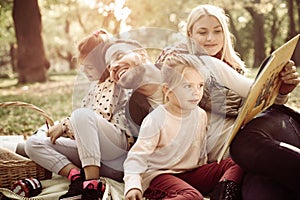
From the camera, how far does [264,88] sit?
1879 millimetres

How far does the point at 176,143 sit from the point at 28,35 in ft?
27.1

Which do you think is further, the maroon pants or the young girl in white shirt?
the young girl in white shirt

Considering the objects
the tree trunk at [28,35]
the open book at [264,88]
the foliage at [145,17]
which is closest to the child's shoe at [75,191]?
the open book at [264,88]

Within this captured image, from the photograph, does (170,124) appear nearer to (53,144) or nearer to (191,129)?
(191,129)

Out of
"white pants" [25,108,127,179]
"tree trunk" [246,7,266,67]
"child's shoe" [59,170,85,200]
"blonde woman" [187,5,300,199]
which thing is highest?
"blonde woman" [187,5,300,199]

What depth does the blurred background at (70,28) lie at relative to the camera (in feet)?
22.1

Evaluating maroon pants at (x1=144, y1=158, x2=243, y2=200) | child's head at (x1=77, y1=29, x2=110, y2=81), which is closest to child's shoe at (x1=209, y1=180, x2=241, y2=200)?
maroon pants at (x1=144, y1=158, x2=243, y2=200)

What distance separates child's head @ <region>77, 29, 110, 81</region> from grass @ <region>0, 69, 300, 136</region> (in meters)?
2.23

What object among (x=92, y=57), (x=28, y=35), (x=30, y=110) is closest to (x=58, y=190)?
(x=92, y=57)

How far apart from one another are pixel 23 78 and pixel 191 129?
8.49 m

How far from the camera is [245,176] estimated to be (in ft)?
6.29

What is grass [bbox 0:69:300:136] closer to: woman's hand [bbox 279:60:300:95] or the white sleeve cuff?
the white sleeve cuff

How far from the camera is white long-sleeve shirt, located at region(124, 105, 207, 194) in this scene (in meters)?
2.04

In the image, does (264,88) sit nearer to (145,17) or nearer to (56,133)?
(56,133)
